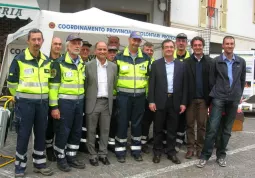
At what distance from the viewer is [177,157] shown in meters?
6.13

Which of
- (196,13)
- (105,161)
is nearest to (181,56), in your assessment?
(105,161)

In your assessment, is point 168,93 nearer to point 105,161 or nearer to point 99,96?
point 99,96

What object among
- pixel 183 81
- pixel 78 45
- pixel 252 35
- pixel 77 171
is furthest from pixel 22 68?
pixel 252 35

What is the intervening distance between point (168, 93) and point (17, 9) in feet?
24.4

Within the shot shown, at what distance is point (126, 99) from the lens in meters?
5.72

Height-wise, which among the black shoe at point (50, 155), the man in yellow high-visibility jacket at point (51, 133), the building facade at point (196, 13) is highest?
the building facade at point (196, 13)

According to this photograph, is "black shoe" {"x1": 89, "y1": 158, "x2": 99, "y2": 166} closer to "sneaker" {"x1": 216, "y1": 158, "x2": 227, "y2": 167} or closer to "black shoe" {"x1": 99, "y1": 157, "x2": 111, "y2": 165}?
"black shoe" {"x1": 99, "y1": 157, "x2": 111, "y2": 165}

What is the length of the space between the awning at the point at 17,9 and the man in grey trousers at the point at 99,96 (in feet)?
20.2

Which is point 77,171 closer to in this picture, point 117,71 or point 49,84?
point 49,84

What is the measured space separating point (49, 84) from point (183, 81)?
2303mm

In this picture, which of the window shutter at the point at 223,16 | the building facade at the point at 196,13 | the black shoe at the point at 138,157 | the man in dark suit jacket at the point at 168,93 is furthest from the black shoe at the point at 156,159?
the window shutter at the point at 223,16

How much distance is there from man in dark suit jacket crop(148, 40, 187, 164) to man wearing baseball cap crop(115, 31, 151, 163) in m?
0.19

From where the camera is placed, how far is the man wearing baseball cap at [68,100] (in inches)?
197

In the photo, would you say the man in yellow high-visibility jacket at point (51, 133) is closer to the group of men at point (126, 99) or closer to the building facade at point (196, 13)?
the group of men at point (126, 99)
